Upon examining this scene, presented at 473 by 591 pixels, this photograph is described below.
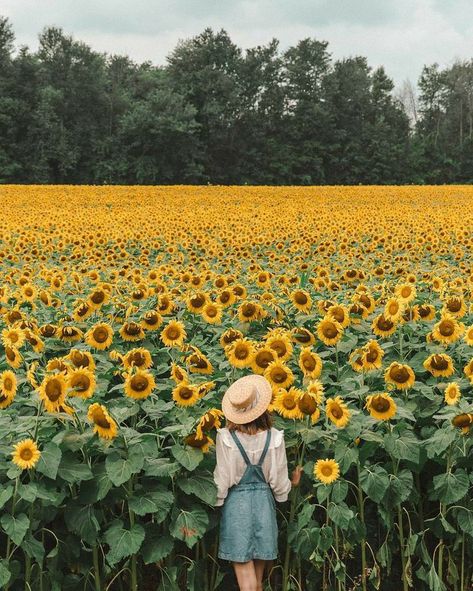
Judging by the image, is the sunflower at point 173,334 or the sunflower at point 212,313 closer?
the sunflower at point 173,334

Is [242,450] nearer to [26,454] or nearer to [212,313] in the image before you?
[26,454]

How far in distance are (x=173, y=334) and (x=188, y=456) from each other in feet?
4.34

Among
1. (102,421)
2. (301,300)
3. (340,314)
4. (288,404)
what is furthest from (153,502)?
(301,300)

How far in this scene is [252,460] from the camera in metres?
3.52

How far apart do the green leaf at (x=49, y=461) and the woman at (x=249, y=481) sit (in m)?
0.73

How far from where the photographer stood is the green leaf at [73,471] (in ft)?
10.5

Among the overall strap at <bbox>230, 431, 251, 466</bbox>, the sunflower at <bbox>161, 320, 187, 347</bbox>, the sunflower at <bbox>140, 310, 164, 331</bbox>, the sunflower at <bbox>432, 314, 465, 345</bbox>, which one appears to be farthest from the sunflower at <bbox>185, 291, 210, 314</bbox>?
the overall strap at <bbox>230, 431, 251, 466</bbox>

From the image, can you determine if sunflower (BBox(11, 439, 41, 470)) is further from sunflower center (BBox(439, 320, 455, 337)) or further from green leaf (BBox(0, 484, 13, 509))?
sunflower center (BBox(439, 320, 455, 337))

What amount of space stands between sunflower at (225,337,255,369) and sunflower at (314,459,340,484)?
0.76 meters

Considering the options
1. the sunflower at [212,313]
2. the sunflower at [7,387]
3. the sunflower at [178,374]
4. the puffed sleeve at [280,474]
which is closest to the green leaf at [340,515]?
the puffed sleeve at [280,474]

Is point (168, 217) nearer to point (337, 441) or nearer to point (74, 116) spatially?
point (337, 441)

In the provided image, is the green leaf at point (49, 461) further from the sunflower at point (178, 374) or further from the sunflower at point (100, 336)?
the sunflower at point (100, 336)

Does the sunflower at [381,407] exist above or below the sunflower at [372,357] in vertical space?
below

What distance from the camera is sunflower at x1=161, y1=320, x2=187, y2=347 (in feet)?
14.8
